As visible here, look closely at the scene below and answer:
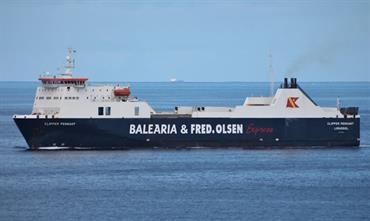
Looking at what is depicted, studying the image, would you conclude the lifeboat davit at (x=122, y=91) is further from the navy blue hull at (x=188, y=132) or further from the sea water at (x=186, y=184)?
the sea water at (x=186, y=184)

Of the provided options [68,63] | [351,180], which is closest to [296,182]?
[351,180]

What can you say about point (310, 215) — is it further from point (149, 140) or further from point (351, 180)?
point (149, 140)

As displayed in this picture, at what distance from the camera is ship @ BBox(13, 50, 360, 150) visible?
60.1 meters

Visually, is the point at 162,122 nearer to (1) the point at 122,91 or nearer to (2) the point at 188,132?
(2) the point at 188,132

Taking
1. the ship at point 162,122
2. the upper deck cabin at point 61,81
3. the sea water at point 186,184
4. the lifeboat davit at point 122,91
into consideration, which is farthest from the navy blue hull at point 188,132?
the upper deck cabin at point 61,81

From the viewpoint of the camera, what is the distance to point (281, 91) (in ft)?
205

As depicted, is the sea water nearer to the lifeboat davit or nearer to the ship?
the ship

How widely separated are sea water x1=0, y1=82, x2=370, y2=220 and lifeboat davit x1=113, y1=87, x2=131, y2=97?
3.20 m

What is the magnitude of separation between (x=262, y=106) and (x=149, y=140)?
6.42 metres

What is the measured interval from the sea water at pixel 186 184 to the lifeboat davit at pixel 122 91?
3.20 m

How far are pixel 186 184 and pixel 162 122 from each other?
11.8 metres

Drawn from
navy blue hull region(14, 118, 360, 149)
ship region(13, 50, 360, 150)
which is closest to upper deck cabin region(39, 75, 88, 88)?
ship region(13, 50, 360, 150)

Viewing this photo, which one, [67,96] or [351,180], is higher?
[67,96]

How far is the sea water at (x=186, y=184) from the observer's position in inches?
1673
